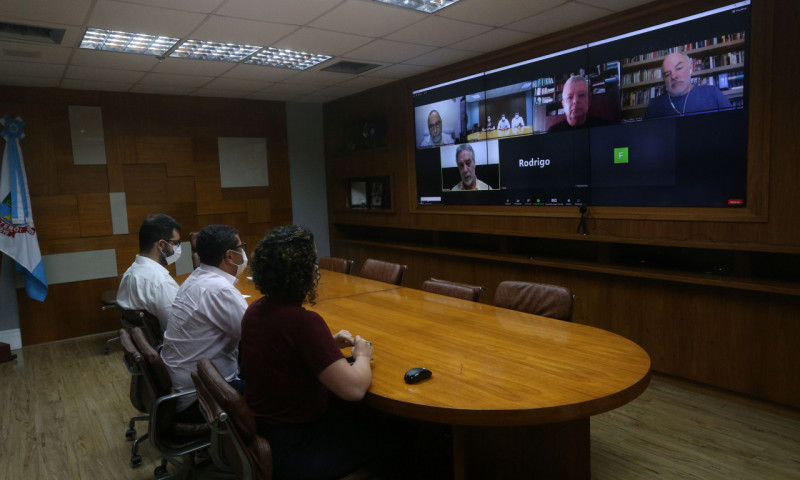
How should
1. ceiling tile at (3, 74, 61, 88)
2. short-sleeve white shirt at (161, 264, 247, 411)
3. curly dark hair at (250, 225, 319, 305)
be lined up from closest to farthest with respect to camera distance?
curly dark hair at (250, 225, 319, 305)
short-sleeve white shirt at (161, 264, 247, 411)
ceiling tile at (3, 74, 61, 88)

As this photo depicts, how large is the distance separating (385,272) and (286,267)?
7.49ft

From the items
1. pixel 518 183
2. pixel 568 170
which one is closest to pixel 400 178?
pixel 518 183

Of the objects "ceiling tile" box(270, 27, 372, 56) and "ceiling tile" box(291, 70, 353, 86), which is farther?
"ceiling tile" box(291, 70, 353, 86)

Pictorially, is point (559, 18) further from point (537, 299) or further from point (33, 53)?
point (33, 53)

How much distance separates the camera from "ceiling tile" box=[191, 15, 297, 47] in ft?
12.2

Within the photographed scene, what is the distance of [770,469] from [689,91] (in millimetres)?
2374

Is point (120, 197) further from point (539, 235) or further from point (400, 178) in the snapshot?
point (539, 235)

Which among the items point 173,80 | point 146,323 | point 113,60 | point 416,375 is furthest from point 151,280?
Result: point 173,80

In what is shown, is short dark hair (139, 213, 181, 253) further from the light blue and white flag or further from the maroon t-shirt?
the light blue and white flag

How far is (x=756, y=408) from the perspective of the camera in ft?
11.0

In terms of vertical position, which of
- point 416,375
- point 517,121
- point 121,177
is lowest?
point 416,375

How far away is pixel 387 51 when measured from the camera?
4707 millimetres

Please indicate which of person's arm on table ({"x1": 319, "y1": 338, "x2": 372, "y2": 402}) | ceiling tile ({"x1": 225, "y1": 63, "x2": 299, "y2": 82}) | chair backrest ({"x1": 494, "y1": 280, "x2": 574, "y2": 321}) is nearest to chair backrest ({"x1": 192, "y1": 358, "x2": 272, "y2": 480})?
person's arm on table ({"x1": 319, "y1": 338, "x2": 372, "y2": 402})

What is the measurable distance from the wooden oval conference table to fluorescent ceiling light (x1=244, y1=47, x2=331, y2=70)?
111 inches
